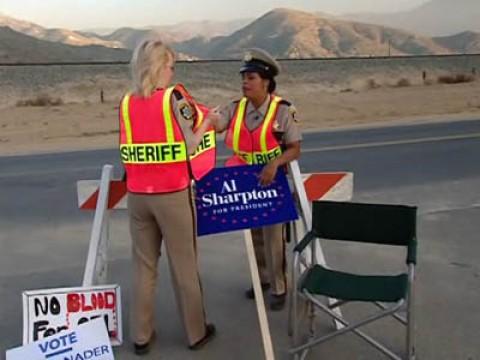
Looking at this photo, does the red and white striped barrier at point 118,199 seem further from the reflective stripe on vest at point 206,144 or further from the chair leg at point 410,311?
the chair leg at point 410,311

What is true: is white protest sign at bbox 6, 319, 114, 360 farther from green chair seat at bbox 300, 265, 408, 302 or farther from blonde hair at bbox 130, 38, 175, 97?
blonde hair at bbox 130, 38, 175, 97

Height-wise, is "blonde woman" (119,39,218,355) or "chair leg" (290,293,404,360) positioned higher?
"blonde woman" (119,39,218,355)

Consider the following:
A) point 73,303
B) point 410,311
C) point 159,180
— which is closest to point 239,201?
point 159,180

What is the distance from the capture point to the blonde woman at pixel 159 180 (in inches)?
154

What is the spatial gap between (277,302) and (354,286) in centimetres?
101

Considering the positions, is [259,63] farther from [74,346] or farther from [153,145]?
[74,346]

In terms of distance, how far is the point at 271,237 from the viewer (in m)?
4.86

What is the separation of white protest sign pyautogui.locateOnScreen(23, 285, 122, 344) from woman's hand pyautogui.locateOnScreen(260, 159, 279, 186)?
3.71 feet

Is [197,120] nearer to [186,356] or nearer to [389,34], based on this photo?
[186,356]

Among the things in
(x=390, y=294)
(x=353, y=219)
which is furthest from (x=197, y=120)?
(x=390, y=294)

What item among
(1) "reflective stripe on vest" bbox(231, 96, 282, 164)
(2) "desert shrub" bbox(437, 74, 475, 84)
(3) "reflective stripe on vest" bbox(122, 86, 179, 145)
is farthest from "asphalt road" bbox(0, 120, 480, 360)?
(2) "desert shrub" bbox(437, 74, 475, 84)

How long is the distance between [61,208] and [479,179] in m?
5.56

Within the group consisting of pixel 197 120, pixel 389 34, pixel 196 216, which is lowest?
pixel 389 34

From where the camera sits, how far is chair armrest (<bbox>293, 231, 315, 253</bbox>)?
4.16m
